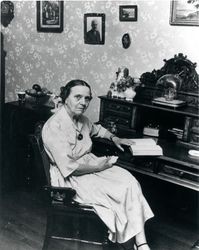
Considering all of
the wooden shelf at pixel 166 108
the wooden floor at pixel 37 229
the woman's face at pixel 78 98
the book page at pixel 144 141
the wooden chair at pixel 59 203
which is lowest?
the wooden floor at pixel 37 229

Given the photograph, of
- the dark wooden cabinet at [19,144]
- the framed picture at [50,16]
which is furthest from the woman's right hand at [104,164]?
the framed picture at [50,16]

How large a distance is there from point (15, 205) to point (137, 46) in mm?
1982

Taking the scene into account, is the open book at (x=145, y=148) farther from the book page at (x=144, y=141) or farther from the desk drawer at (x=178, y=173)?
the desk drawer at (x=178, y=173)

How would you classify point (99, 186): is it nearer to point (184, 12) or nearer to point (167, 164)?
point (167, 164)

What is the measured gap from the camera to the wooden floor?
3.11 meters

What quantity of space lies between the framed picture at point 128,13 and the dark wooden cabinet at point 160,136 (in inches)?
33.3

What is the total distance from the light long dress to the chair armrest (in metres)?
0.10

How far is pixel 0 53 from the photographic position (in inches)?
185

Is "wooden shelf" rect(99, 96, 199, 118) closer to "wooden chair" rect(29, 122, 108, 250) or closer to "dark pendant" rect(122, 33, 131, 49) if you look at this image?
"dark pendant" rect(122, 33, 131, 49)

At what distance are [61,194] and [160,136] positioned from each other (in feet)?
4.00

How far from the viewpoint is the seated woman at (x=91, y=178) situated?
2.55 meters

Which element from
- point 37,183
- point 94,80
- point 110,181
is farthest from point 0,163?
point 110,181

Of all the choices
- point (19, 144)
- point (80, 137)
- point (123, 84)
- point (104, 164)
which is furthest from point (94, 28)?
point (104, 164)

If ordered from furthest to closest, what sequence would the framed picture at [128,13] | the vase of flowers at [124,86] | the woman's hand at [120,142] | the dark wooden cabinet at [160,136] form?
1. the framed picture at [128,13]
2. the vase of flowers at [124,86]
3. the woman's hand at [120,142]
4. the dark wooden cabinet at [160,136]
